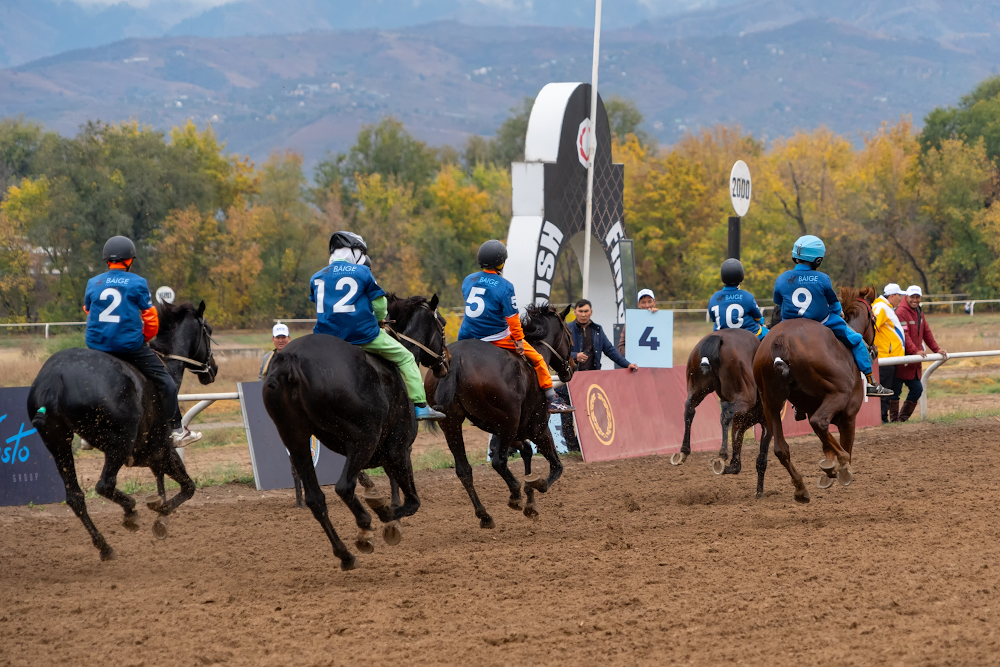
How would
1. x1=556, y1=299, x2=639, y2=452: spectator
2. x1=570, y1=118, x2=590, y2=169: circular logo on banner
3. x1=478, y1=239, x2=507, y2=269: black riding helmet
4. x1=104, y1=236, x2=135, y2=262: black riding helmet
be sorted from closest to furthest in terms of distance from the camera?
x1=104, y1=236, x2=135, y2=262: black riding helmet, x1=478, y1=239, x2=507, y2=269: black riding helmet, x1=556, y1=299, x2=639, y2=452: spectator, x1=570, y1=118, x2=590, y2=169: circular logo on banner

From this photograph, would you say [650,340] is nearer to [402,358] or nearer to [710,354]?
[710,354]

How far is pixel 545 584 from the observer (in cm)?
616

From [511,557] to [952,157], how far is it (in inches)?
2043

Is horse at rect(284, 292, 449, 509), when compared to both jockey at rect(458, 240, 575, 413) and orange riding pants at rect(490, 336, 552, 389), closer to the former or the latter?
jockey at rect(458, 240, 575, 413)

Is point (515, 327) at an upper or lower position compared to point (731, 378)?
upper

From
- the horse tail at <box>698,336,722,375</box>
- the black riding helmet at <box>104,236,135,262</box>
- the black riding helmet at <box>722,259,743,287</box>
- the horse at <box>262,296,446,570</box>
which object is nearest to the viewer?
the horse at <box>262,296,446,570</box>

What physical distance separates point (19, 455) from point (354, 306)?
424cm

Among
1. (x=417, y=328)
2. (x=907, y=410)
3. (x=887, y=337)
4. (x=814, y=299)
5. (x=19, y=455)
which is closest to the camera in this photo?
(x=417, y=328)

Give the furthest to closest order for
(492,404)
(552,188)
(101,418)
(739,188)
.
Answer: (739,188) < (552,188) < (492,404) < (101,418)

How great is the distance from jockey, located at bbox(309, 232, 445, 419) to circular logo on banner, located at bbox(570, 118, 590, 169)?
323 inches

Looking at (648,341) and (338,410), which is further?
(648,341)

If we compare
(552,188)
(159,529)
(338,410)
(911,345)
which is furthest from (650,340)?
(338,410)

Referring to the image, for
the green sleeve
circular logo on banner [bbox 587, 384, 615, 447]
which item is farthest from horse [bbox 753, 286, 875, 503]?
circular logo on banner [bbox 587, 384, 615, 447]

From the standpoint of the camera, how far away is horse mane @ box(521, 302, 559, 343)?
939cm
